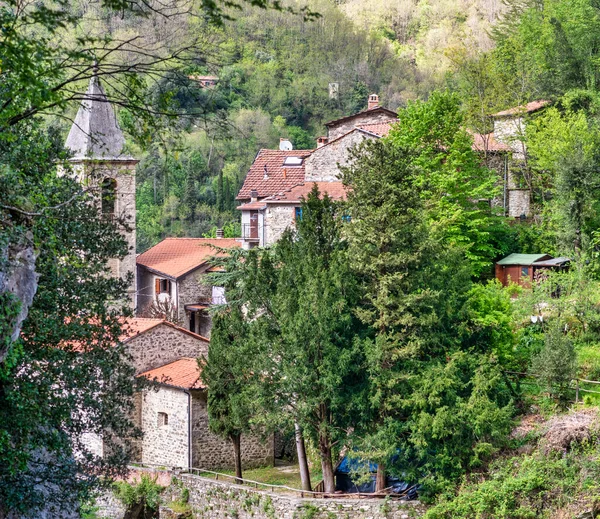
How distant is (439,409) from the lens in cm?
2256

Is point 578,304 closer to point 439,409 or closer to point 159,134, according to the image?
point 439,409

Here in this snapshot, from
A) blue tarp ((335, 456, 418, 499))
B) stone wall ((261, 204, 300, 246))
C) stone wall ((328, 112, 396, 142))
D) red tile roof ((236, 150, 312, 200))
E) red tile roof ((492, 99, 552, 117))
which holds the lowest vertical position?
blue tarp ((335, 456, 418, 499))

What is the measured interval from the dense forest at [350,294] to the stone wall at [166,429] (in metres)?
2.13

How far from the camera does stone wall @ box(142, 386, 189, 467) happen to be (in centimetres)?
2838

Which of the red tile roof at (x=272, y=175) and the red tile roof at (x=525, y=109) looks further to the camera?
the red tile roof at (x=525, y=109)

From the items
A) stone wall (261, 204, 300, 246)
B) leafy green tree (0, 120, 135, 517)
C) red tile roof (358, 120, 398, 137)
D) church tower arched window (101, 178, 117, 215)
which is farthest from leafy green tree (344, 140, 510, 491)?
red tile roof (358, 120, 398, 137)

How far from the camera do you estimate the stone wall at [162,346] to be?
29.5 m

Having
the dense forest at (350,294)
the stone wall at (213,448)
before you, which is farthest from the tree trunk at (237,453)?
the stone wall at (213,448)

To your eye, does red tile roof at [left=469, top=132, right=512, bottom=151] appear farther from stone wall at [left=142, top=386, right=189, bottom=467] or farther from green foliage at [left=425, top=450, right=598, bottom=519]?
green foliage at [left=425, top=450, right=598, bottom=519]

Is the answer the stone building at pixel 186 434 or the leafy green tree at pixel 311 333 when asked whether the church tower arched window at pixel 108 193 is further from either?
the stone building at pixel 186 434

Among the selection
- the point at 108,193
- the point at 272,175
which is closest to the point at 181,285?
the point at 272,175

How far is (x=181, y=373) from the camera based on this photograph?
94.6 ft

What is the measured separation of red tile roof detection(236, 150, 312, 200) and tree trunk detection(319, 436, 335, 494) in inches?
645

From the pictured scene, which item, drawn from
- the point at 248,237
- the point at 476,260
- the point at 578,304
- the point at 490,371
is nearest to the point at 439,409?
the point at 490,371
